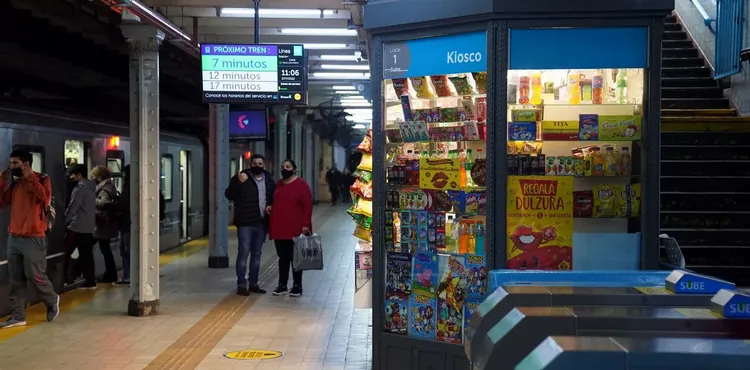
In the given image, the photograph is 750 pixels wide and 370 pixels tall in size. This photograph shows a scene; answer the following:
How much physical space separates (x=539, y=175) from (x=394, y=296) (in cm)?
121

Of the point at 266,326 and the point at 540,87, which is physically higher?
the point at 540,87

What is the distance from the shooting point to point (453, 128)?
5004 mm

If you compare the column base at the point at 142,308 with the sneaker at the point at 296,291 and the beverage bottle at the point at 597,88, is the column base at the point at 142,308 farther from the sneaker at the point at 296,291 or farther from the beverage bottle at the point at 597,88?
the beverage bottle at the point at 597,88

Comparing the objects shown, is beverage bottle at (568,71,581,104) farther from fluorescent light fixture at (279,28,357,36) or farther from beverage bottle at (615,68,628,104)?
fluorescent light fixture at (279,28,357,36)

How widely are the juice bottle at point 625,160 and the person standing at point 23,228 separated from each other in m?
5.32

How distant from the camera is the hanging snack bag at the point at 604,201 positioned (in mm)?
4793

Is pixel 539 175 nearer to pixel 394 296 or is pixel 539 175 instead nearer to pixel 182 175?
pixel 394 296

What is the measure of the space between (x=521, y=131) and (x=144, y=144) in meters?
4.60

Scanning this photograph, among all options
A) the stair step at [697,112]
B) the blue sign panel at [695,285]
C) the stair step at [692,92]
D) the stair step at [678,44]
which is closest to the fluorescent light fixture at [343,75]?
the stair step at [678,44]

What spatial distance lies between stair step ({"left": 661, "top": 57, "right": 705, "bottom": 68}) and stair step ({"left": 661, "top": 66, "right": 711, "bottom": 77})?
0.80 ft

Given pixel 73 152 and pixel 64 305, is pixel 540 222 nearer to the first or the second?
pixel 64 305

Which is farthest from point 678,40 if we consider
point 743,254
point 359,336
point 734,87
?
point 359,336

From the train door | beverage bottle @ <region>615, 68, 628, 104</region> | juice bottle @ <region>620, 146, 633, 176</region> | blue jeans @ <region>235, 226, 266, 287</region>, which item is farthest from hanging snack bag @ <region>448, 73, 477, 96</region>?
the train door

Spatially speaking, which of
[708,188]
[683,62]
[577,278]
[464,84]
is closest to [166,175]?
[683,62]
